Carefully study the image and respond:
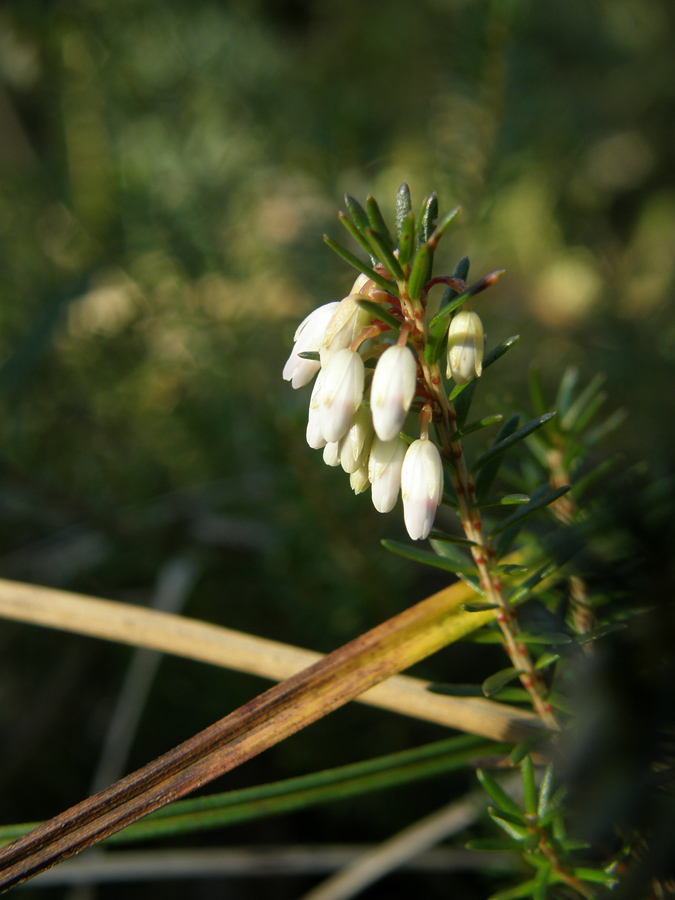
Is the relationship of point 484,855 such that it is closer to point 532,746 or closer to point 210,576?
point 532,746

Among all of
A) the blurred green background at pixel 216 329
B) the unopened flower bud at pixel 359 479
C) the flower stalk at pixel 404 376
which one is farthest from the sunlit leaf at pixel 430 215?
the blurred green background at pixel 216 329

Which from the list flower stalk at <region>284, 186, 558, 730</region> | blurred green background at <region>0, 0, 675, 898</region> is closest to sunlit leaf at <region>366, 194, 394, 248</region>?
flower stalk at <region>284, 186, 558, 730</region>

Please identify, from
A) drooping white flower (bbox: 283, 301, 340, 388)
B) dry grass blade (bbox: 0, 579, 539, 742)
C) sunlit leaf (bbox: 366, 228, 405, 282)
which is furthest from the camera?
dry grass blade (bbox: 0, 579, 539, 742)

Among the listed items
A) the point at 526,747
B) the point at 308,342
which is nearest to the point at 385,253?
the point at 308,342

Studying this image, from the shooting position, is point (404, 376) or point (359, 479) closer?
point (404, 376)

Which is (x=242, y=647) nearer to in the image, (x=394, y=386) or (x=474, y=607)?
(x=474, y=607)

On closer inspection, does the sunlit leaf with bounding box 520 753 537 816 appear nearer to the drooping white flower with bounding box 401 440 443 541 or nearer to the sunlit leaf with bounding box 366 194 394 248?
the drooping white flower with bounding box 401 440 443 541

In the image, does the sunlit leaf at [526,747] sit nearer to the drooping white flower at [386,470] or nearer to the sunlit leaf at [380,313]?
the drooping white flower at [386,470]

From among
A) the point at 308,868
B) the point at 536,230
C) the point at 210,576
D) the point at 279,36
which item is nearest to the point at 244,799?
the point at 308,868
